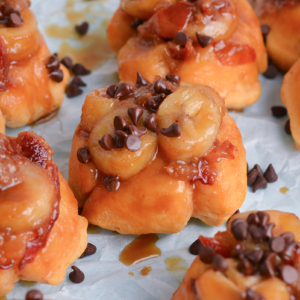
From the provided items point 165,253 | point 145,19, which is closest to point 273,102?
point 145,19

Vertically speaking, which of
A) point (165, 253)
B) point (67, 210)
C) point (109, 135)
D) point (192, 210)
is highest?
point (109, 135)

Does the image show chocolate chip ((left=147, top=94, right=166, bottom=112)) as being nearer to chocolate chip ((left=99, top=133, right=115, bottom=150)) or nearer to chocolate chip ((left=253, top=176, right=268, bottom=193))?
chocolate chip ((left=99, top=133, right=115, bottom=150))

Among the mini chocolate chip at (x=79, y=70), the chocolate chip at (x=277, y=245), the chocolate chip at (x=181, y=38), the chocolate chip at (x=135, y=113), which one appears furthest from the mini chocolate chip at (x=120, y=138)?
the mini chocolate chip at (x=79, y=70)

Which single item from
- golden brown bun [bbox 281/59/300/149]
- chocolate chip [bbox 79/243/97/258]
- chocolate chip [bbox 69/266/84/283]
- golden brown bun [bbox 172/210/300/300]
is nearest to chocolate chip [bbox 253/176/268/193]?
golden brown bun [bbox 281/59/300/149]

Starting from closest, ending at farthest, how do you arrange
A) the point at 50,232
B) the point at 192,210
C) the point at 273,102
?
the point at 50,232
the point at 192,210
the point at 273,102

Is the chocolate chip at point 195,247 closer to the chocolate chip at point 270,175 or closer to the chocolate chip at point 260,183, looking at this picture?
the chocolate chip at point 260,183

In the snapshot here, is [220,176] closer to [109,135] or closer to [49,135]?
[109,135]

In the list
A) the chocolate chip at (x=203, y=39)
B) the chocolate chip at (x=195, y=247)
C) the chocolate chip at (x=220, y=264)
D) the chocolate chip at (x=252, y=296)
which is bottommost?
the chocolate chip at (x=195, y=247)
